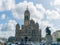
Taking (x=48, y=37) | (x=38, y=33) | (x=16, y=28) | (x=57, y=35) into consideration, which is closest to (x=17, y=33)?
(x=16, y=28)

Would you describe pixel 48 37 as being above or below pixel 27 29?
below

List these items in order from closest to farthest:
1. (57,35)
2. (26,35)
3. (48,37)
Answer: (48,37), (57,35), (26,35)

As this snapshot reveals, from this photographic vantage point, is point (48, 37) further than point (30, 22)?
No

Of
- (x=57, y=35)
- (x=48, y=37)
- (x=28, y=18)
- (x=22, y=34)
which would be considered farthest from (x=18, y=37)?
(x=48, y=37)

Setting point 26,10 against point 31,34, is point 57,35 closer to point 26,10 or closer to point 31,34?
point 31,34

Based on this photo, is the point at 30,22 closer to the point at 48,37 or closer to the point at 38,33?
the point at 38,33

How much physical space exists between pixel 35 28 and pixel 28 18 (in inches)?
160

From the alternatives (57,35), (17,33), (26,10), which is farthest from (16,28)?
(57,35)

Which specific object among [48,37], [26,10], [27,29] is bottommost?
[48,37]

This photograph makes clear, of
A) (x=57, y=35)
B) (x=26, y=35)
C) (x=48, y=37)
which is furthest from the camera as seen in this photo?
(x=26, y=35)

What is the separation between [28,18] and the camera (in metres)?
83.4

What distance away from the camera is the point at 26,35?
82250mm

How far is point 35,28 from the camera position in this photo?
274 ft

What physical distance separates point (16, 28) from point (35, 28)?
649 centimetres
